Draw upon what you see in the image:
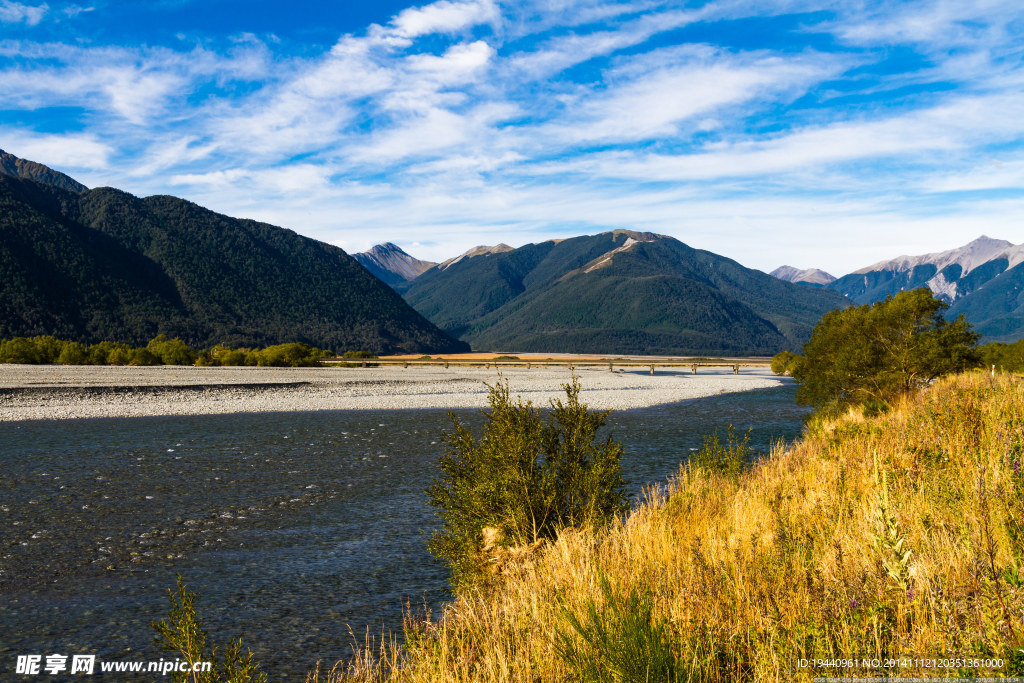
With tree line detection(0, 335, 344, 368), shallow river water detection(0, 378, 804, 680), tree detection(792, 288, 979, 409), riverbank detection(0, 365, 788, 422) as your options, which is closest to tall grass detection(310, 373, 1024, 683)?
shallow river water detection(0, 378, 804, 680)

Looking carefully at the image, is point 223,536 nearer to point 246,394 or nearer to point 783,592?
point 783,592

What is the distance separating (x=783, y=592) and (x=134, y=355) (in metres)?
93.2

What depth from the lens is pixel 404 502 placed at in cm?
1455

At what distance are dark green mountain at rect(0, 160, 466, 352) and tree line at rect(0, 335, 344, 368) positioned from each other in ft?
110

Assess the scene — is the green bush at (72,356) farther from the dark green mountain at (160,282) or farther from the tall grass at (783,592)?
the tall grass at (783,592)

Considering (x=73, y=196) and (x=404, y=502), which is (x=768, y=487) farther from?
(x=73, y=196)

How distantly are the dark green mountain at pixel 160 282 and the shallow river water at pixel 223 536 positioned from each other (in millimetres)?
111116

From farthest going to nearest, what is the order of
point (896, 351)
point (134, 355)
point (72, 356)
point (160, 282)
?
point (160, 282) < point (134, 355) < point (72, 356) < point (896, 351)

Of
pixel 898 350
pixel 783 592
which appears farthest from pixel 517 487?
pixel 898 350

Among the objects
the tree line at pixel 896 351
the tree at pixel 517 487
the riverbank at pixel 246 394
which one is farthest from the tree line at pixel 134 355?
the tree at pixel 517 487

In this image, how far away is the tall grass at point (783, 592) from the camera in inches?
160

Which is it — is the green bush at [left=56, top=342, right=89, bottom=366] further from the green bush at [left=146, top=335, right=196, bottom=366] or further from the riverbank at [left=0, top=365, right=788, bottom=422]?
the riverbank at [left=0, top=365, right=788, bottom=422]

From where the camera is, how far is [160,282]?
14575cm

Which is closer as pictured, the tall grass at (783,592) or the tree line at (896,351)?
the tall grass at (783,592)
